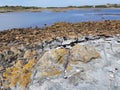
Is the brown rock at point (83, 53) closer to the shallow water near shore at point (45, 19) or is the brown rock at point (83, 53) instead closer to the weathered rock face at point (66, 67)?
the weathered rock face at point (66, 67)

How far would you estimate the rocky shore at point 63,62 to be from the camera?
8438mm

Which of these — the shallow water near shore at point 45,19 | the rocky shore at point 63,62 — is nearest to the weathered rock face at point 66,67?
the rocky shore at point 63,62

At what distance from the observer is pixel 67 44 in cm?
908

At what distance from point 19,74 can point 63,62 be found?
1085 mm

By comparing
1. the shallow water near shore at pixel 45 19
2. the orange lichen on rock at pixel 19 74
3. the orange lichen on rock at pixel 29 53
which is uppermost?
the orange lichen on rock at pixel 29 53

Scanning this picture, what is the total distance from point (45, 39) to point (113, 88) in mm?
2206

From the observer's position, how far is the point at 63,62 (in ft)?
28.7

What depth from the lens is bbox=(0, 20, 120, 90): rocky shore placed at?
844 cm

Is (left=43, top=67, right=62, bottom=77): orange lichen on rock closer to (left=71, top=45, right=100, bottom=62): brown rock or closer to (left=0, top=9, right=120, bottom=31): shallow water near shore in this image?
(left=71, top=45, right=100, bottom=62): brown rock

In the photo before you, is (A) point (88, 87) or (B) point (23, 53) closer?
(A) point (88, 87)

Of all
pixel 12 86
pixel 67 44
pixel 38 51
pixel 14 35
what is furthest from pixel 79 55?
pixel 14 35

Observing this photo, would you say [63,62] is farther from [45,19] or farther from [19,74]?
[45,19]

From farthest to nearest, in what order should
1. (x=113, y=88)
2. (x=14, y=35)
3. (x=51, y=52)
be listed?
(x=14, y=35), (x=51, y=52), (x=113, y=88)

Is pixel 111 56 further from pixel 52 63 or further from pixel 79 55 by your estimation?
pixel 52 63
